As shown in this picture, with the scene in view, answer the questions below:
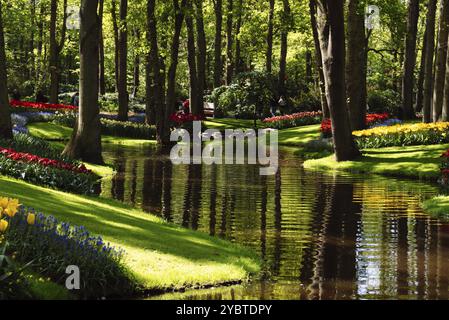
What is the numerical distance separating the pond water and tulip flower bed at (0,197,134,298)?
2.27 ft

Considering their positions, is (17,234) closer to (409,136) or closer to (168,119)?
(409,136)

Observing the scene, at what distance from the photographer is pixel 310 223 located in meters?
14.1

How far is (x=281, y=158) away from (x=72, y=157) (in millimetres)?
10068

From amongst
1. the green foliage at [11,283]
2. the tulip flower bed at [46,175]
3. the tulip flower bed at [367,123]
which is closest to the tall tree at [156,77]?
the tulip flower bed at [367,123]

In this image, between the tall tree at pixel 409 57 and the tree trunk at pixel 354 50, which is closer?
the tree trunk at pixel 354 50

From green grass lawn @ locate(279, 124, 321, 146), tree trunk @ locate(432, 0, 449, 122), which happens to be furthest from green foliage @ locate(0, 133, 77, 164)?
tree trunk @ locate(432, 0, 449, 122)

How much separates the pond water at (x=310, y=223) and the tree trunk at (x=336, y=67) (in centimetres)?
193

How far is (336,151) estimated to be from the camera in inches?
982

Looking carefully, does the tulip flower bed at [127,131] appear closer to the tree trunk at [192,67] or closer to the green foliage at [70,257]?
the tree trunk at [192,67]

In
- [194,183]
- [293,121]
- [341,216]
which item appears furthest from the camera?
[293,121]

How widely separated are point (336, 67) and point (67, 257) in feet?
55.0

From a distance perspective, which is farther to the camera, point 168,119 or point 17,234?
point 168,119

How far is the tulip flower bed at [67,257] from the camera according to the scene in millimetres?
8391
